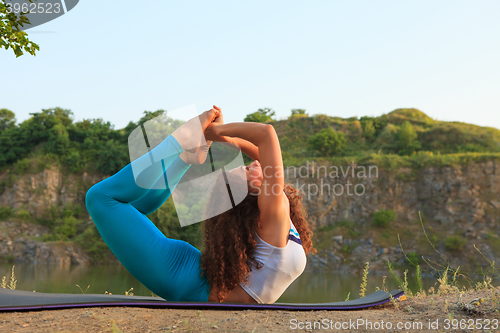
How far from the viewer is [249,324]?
4.26ft

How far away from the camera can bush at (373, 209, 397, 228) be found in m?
19.7

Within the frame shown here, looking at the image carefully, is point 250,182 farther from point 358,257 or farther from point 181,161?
point 358,257

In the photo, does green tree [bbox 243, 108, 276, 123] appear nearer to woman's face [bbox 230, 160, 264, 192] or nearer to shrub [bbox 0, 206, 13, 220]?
shrub [bbox 0, 206, 13, 220]

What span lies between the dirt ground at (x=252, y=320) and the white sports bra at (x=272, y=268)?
177 millimetres

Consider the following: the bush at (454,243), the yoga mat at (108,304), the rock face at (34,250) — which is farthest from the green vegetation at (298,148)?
the yoga mat at (108,304)

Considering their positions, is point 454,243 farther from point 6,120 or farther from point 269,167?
point 6,120

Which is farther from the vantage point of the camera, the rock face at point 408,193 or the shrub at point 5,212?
the shrub at point 5,212

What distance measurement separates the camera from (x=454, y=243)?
59.3 ft

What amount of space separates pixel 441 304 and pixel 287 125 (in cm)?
2811

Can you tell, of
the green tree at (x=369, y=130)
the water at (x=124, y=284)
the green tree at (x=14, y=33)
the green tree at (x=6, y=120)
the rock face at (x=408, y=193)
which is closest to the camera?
the green tree at (x=14, y=33)

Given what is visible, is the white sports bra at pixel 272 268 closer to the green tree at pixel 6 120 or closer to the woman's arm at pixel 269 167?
the woman's arm at pixel 269 167

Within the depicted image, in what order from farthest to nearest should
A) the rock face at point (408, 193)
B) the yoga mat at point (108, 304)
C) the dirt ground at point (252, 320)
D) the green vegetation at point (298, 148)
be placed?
the green vegetation at point (298, 148) < the rock face at point (408, 193) < the yoga mat at point (108, 304) < the dirt ground at point (252, 320)

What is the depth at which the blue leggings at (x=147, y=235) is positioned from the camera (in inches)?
62.0

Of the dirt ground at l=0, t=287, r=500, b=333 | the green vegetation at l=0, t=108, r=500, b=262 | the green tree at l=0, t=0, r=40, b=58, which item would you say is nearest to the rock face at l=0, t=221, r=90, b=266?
the green vegetation at l=0, t=108, r=500, b=262
